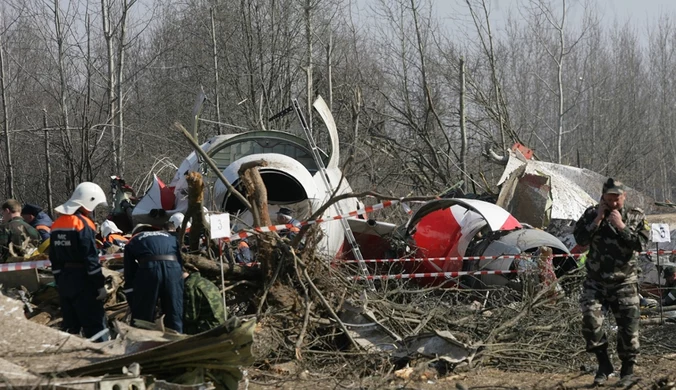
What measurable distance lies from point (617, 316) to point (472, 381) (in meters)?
1.20

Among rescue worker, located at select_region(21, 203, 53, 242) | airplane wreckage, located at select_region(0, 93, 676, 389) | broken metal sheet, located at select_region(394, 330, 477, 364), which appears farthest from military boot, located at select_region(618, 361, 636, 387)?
rescue worker, located at select_region(21, 203, 53, 242)

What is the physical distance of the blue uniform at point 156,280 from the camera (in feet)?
23.1

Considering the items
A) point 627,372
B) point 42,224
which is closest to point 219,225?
point 627,372

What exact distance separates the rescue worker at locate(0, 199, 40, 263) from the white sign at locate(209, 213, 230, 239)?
3941 mm

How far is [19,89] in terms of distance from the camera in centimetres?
3028

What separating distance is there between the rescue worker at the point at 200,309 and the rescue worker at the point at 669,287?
5752 mm

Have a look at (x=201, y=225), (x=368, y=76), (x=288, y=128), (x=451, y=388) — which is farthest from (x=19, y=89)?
(x=451, y=388)

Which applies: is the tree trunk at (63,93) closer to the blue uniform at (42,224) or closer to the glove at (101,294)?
the blue uniform at (42,224)

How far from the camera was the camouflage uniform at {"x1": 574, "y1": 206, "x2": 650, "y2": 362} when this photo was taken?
22.6ft

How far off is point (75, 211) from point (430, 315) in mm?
3202

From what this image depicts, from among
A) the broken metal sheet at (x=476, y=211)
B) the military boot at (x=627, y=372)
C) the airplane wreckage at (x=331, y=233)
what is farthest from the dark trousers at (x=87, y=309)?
the broken metal sheet at (x=476, y=211)

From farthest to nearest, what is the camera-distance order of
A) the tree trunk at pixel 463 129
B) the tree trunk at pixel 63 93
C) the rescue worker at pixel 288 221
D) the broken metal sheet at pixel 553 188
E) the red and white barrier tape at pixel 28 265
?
the tree trunk at pixel 63 93, the tree trunk at pixel 463 129, the broken metal sheet at pixel 553 188, the rescue worker at pixel 288 221, the red and white barrier tape at pixel 28 265

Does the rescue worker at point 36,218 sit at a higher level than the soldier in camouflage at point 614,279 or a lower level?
higher

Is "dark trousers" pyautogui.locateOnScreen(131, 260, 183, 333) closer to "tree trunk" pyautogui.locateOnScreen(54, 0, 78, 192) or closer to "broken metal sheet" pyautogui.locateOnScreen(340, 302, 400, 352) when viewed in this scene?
"broken metal sheet" pyautogui.locateOnScreen(340, 302, 400, 352)
